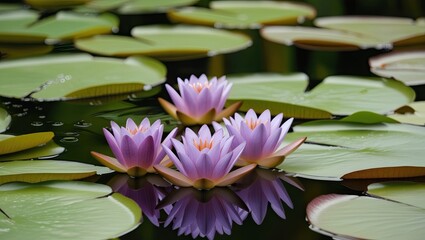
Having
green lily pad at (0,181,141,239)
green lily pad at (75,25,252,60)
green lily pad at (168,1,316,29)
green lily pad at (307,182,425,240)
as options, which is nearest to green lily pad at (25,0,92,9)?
green lily pad at (168,1,316,29)

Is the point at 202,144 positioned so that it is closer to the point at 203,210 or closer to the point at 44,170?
the point at 203,210

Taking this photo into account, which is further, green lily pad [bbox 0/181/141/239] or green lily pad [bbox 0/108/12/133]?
green lily pad [bbox 0/108/12/133]

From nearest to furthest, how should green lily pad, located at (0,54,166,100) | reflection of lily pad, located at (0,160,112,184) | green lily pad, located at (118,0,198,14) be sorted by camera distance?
reflection of lily pad, located at (0,160,112,184), green lily pad, located at (0,54,166,100), green lily pad, located at (118,0,198,14)

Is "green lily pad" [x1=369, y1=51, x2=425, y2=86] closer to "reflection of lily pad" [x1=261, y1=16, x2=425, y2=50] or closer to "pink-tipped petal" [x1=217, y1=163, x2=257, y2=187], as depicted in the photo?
"reflection of lily pad" [x1=261, y1=16, x2=425, y2=50]

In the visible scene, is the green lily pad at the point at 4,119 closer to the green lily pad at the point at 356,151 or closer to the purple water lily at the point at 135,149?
the purple water lily at the point at 135,149

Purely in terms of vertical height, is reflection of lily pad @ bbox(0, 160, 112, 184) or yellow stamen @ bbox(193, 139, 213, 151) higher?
yellow stamen @ bbox(193, 139, 213, 151)

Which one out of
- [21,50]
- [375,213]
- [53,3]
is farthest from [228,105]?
[53,3]

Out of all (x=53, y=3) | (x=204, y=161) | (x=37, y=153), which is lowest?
(x=53, y=3)

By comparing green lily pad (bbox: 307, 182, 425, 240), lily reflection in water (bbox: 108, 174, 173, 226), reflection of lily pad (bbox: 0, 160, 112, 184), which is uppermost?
green lily pad (bbox: 307, 182, 425, 240)
